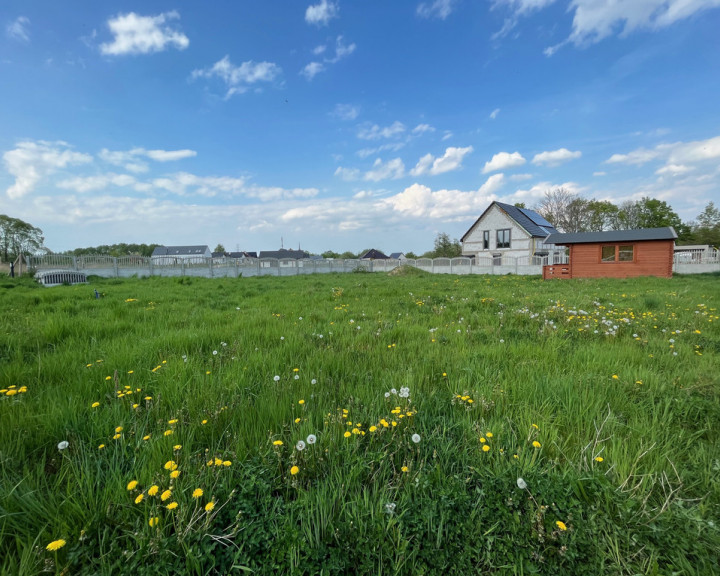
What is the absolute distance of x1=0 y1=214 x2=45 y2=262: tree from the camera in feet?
151

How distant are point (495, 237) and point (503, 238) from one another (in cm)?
106

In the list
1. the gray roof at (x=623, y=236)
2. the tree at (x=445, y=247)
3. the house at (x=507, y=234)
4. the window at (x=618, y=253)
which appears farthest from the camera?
the tree at (x=445, y=247)

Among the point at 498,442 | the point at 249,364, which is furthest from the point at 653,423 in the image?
the point at 249,364

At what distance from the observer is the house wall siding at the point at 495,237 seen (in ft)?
121

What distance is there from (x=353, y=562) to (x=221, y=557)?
0.52 m

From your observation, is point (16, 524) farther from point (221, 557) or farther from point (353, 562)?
point (353, 562)

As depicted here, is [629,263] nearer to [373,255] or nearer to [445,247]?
[445,247]

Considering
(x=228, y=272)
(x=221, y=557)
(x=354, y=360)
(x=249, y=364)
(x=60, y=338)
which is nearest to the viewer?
(x=221, y=557)

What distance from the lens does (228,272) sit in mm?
27062

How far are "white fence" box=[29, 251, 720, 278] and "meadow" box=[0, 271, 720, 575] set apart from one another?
2410 cm

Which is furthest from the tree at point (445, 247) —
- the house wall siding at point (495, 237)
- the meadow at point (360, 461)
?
the meadow at point (360, 461)

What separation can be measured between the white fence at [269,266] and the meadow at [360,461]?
949 inches

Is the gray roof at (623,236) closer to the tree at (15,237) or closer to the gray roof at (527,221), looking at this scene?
the gray roof at (527,221)

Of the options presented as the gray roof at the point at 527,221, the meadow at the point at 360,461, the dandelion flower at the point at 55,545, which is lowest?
the meadow at the point at 360,461
